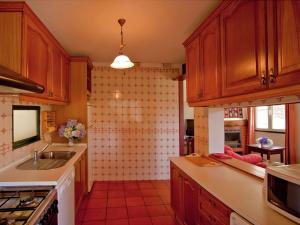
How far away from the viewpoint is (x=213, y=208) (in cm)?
160

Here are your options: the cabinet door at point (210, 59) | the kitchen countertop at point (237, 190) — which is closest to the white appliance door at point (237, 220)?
the kitchen countertop at point (237, 190)

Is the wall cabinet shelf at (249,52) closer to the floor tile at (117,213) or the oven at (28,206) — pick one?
→ the oven at (28,206)

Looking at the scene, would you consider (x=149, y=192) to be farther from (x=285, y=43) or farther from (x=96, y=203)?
(x=285, y=43)

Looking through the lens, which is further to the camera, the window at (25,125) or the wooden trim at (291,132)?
the wooden trim at (291,132)

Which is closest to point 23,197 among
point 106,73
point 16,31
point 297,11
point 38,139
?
point 16,31

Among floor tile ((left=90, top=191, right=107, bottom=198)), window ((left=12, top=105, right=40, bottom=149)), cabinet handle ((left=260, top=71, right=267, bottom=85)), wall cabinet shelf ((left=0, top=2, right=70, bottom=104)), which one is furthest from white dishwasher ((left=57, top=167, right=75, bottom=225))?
cabinet handle ((left=260, top=71, right=267, bottom=85))

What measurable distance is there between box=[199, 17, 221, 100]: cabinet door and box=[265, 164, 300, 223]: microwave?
32.6 inches

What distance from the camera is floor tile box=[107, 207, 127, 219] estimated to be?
9.71 feet

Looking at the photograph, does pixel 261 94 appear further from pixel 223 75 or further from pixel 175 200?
pixel 175 200

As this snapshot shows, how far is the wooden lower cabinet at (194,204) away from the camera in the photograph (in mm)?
1528

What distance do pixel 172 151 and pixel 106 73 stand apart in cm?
204

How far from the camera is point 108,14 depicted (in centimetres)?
219

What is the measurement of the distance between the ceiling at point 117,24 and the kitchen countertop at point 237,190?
1.54 meters

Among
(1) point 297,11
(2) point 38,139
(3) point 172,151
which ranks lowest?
(3) point 172,151
